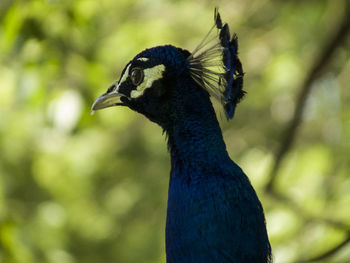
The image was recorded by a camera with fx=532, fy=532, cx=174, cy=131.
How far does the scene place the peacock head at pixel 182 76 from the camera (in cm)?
130

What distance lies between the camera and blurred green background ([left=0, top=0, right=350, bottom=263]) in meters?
1.73

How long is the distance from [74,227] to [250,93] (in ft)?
4.63

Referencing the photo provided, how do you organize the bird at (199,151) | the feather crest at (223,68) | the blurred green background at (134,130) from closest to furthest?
the bird at (199,151)
the feather crest at (223,68)
the blurred green background at (134,130)

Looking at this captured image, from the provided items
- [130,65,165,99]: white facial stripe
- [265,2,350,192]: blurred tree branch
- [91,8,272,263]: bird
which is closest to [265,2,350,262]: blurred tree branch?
[265,2,350,192]: blurred tree branch

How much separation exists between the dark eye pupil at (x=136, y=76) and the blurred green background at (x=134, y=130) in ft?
1.28

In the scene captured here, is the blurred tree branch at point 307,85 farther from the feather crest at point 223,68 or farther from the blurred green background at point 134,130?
the feather crest at point 223,68

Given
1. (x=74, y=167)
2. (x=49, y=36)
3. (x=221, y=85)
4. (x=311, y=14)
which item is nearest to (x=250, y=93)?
(x=311, y=14)

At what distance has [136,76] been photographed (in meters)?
1.33

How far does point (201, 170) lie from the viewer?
Result: 1236mm

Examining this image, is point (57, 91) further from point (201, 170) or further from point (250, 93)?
point (250, 93)

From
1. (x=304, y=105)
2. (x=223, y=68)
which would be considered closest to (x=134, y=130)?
(x=304, y=105)

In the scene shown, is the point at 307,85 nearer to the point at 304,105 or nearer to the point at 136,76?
the point at 304,105

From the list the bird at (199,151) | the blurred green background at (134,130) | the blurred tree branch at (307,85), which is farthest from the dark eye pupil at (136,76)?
the blurred tree branch at (307,85)

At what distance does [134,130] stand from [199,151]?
237 centimetres
